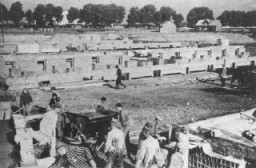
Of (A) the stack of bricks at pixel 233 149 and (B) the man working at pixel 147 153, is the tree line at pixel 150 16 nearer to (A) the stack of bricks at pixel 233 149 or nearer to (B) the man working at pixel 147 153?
(A) the stack of bricks at pixel 233 149

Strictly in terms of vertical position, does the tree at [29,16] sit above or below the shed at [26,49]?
above

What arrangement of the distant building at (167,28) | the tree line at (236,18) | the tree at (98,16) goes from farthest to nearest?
the tree line at (236,18)
the tree at (98,16)
the distant building at (167,28)

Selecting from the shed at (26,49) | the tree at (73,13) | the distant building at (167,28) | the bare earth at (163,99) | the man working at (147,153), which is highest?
the tree at (73,13)

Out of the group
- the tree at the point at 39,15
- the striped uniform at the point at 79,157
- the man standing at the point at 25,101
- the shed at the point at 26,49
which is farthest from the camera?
the tree at the point at 39,15

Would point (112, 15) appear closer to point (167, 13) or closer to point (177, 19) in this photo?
point (167, 13)

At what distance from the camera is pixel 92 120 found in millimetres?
8781

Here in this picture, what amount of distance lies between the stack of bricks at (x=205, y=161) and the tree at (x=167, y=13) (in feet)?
343

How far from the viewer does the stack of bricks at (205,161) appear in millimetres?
6719

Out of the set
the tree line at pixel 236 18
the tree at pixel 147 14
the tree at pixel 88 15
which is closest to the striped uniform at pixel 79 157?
the tree at pixel 88 15

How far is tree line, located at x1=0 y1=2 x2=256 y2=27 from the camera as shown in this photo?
76.8 m

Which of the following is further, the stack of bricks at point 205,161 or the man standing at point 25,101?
the man standing at point 25,101

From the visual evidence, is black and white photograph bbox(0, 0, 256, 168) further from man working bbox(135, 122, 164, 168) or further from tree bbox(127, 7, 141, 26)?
tree bbox(127, 7, 141, 26)

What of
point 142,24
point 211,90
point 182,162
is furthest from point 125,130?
point 142,24

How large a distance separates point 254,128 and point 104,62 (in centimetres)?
1895
